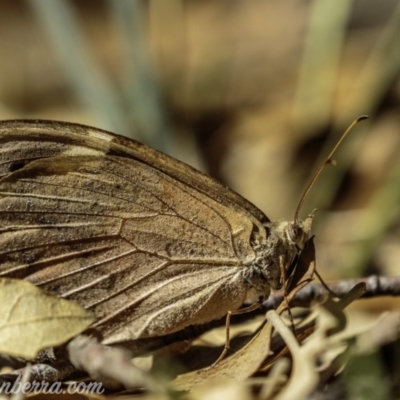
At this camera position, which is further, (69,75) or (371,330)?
(69,75)

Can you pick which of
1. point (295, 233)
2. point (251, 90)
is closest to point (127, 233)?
point (295, 233)

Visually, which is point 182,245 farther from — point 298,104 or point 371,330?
point 298,104

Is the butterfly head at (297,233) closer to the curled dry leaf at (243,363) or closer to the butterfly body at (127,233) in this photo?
the butterfly body at (127,233)

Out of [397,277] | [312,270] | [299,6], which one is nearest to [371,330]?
[312,270]

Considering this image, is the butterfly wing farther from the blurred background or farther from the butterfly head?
the blurred background

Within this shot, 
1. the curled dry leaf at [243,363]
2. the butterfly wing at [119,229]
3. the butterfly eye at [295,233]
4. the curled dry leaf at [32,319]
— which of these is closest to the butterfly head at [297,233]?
the butterfly eye at [295,233]

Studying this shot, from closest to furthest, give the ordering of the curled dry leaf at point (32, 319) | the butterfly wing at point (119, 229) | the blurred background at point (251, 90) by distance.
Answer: the curled dry leaf at point (32, 319) → the butterfly wing at point (119, 229) → the blurred background at point (251, 90)
